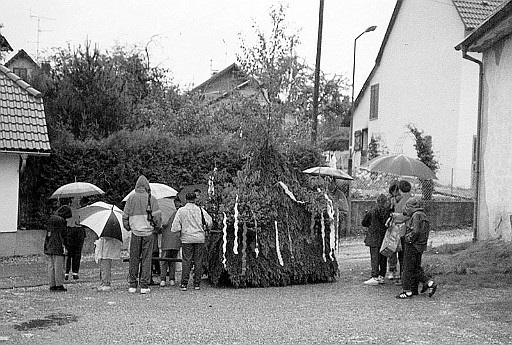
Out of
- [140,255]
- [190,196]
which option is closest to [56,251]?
[140,255]

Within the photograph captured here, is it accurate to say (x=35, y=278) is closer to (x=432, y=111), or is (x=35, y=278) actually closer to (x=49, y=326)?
(x=49, y=326)

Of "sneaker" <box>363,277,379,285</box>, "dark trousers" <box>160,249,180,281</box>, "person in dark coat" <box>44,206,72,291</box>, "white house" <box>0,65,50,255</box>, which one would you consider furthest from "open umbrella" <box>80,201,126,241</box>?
"white house" <box>0,65,50,255</box>

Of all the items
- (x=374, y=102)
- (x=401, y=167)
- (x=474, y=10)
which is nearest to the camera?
(x=401, y=167)

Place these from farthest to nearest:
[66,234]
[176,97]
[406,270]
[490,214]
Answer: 1. [176,97]
2. [490,214]
3. [66,234]
4. [406,270]

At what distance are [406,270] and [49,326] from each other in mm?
5291

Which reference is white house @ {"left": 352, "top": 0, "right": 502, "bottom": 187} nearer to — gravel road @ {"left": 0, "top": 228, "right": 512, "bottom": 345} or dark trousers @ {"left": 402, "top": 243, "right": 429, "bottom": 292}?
gravel road @ {"left": 0, "top": 228, "right": 512, "bottom": 345}

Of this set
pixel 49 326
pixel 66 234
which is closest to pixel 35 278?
pixel 66 234

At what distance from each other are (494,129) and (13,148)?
10.9 metres

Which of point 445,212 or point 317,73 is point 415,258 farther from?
point 317,73

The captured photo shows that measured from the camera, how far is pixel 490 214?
57.8 feet

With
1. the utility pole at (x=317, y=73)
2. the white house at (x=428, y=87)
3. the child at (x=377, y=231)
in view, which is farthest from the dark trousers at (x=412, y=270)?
the white house at (x=428, y=87)

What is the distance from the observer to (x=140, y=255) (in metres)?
13.4

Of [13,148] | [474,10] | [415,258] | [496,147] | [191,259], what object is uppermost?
[474,10]

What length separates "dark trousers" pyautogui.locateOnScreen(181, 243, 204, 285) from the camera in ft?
44.5
